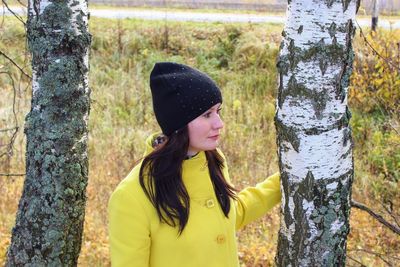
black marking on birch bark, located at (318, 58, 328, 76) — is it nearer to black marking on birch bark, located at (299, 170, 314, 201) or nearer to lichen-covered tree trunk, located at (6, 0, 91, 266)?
black marking on birch bark, located at (299, 170, 314, 201)

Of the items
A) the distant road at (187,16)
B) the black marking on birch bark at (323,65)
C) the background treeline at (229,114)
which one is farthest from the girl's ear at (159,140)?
the distant road at (187,16)

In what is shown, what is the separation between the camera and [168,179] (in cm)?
215

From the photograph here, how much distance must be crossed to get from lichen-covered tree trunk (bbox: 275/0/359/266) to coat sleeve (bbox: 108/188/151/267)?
563 mm

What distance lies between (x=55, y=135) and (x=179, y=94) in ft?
3.35

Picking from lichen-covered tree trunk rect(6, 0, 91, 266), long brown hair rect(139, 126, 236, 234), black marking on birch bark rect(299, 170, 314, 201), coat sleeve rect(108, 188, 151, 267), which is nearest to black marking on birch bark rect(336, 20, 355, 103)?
black marking on birch bark rect(299, 170, 314, 201)

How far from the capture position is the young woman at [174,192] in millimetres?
2098

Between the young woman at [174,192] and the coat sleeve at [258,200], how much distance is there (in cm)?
23

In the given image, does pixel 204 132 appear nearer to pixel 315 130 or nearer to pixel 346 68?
pixel 315 130

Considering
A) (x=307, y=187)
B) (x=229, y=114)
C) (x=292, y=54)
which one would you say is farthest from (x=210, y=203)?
(x=229, y=114)

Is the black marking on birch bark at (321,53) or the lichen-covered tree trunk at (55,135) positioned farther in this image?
the lichen-covered tree trunk at (55,135)

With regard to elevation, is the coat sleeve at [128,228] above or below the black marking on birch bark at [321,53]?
below

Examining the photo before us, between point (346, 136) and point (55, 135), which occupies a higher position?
point (346, 136)

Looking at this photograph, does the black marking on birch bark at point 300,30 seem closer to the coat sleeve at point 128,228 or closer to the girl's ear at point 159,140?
the girl's ear at point 159,140

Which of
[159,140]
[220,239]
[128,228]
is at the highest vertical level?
[159,140]
